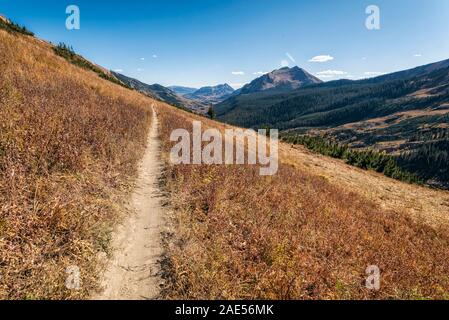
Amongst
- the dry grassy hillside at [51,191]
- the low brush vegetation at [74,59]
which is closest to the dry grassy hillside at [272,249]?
the dry grassy hillside at [51,191]

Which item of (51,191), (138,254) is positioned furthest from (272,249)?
(51,191)

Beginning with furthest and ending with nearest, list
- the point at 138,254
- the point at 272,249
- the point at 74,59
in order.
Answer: the point at 74,59, the point at 272,249, the point at 138,254

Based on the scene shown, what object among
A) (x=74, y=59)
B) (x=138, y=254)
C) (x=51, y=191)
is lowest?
(x=138, y=254)

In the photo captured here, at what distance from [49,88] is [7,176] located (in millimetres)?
9191

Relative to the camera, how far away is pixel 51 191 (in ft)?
20.9

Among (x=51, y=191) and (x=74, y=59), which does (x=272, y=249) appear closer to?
(x=51, y=191)

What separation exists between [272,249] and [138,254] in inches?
131

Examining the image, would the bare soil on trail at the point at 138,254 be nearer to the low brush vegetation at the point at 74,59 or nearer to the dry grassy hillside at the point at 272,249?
the dry grassy hillside at the point at 272,249

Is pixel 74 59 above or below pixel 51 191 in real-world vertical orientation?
above

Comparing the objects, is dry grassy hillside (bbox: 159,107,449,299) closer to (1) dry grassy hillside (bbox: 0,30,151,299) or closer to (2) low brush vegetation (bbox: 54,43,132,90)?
(1) dry grassy hillside (bbox: 0,30,151,299)

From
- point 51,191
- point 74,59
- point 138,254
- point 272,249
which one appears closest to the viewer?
point 138,254

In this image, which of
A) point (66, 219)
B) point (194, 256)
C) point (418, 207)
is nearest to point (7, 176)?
point (66, 219)
